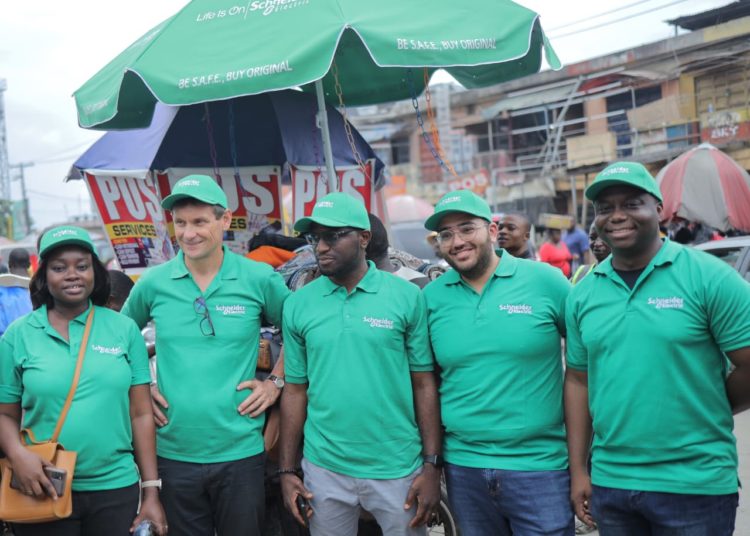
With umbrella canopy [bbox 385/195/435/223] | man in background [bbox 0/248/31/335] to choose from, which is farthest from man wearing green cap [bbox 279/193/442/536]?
umbrella canopy [bbox 385/195/435/223]

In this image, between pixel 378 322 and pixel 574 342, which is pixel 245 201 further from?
pixel 574 342

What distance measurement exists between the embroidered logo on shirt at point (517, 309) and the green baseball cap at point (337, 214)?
2.45 ft

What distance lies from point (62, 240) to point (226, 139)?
3.39 m

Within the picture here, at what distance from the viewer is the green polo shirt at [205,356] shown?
3.21m

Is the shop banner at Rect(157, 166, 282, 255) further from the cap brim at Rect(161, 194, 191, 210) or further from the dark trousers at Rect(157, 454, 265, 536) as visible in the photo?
the dark trousers at Rect(157, 454, 265, 536)

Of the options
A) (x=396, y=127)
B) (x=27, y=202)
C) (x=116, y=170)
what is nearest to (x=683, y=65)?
(x=396, y=127)

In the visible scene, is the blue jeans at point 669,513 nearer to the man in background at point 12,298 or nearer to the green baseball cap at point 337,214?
the green baseball cap at point 337,214

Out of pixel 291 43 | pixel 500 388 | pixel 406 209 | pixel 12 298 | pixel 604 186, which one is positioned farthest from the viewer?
pixel 406 209

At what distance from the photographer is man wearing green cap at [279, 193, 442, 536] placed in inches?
123

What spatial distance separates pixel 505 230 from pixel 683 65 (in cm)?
1872

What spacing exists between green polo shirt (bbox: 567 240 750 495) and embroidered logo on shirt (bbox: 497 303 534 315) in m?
0.40

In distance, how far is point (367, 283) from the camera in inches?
127

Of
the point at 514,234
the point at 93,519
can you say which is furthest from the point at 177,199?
the point at 514,234

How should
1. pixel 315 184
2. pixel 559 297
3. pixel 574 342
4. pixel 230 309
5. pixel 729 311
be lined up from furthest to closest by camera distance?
pixel 315 184
pixel 230 309
pixel 559 297
pixel 574 342
pixel 729 311
